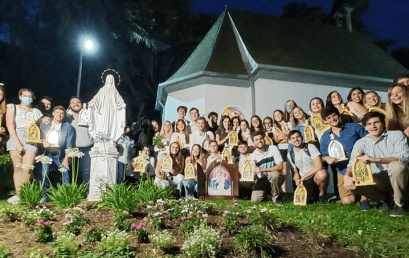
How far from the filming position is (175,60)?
2858 cm

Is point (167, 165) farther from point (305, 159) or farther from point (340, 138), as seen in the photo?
point (340, 138)

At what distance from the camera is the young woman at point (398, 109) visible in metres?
6.20

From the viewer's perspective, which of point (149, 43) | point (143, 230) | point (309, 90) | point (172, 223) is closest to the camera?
point (143, 230)

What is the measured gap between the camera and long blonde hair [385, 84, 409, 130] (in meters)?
6.20

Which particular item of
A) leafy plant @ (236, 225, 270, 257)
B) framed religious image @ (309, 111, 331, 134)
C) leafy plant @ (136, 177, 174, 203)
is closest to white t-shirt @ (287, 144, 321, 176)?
framed religious image @ (309, 111, 331, 134)

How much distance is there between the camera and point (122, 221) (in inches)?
203

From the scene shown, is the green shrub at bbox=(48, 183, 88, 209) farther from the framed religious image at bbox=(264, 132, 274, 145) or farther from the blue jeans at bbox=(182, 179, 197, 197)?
the framed religious image at bbox=(264, 132, 274, 145)

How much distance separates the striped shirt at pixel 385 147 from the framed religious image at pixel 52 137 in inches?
225

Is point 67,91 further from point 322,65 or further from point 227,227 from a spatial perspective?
point 227,227

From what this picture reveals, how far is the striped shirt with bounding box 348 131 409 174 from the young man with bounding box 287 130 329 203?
3.57 ft

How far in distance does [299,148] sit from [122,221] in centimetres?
394

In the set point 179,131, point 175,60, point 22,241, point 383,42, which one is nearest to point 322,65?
point 179,131

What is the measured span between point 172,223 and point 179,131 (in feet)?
15.7

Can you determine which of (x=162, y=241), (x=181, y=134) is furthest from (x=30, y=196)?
(x=181, y=134)
